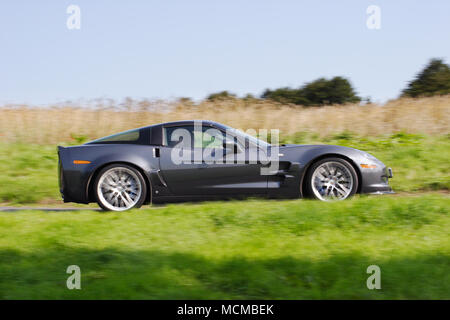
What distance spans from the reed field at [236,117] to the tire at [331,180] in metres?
7.02

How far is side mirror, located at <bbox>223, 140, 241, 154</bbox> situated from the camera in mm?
7176

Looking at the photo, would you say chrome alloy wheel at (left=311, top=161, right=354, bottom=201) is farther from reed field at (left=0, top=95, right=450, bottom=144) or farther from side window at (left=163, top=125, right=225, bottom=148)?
reed field at (left=0, top=95, right=450, bottom=144)

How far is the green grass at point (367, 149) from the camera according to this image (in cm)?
940

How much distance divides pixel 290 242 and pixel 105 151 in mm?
3190

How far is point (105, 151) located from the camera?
7129mm

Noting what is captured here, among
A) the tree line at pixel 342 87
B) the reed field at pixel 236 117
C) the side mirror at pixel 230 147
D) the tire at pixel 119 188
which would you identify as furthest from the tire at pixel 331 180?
the tree line at pixel 342 87

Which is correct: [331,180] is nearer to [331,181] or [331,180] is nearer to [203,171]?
[331,181]

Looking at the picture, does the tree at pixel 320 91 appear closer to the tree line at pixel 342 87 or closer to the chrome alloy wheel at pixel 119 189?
the tree line at pixel 342 87

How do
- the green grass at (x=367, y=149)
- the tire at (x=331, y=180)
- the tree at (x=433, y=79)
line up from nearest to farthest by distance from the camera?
the tire at (x=331, y=180), the green grass at (x=367, y=149), the tree at (x=433, y=79)

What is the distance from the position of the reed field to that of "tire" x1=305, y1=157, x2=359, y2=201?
277 inches

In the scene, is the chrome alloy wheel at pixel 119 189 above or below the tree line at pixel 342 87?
below

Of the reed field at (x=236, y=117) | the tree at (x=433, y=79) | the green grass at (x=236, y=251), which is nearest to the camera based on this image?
the green grass at (x=236, y=251)

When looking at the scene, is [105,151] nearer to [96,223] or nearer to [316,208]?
[96,223]

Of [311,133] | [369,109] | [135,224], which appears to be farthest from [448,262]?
[369,109]
